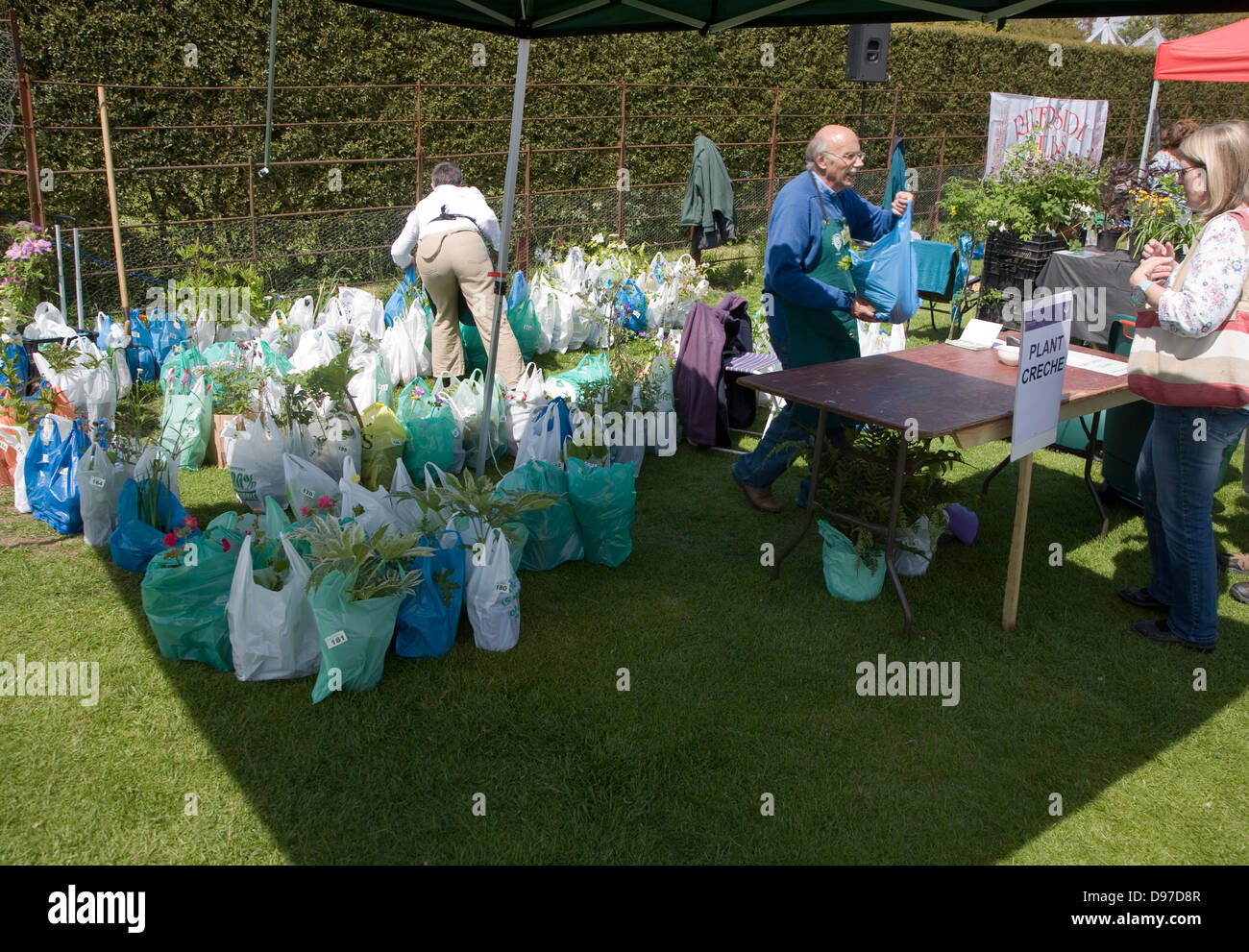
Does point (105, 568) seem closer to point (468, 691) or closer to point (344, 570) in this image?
point (344, 570)

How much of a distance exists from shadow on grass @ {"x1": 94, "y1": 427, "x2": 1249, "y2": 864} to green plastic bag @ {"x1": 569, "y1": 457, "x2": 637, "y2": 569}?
0.11 metres

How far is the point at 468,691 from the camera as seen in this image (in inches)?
126

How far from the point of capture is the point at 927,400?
364cm

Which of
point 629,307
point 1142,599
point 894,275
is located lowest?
point 1142,599

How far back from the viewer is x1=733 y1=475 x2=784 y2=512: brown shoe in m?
4.69

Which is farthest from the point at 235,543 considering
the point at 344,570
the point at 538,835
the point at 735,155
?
the point at 735,155

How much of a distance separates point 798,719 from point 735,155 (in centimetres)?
1200

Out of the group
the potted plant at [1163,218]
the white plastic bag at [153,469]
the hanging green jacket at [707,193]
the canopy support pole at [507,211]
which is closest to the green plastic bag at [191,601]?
the white plastic bag at [153,469]

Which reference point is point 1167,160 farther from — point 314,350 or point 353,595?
point 353,595

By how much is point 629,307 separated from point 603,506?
332 centimetres

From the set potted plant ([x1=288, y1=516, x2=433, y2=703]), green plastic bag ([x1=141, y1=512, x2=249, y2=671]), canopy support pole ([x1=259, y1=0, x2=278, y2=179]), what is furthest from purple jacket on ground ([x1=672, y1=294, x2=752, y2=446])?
green plastic bag ([x1=141, y1=512, x2=249, y2=671])

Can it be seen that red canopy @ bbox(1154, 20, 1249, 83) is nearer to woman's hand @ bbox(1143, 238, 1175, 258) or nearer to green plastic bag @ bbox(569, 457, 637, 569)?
woman's hand @ bbox(1143, 238, 1175, 258)

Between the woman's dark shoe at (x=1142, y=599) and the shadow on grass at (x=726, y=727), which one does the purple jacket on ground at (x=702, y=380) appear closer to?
the shadow on grass at (x=726, y=727)

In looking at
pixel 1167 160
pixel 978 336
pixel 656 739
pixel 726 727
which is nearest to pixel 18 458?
pixel 656 739
